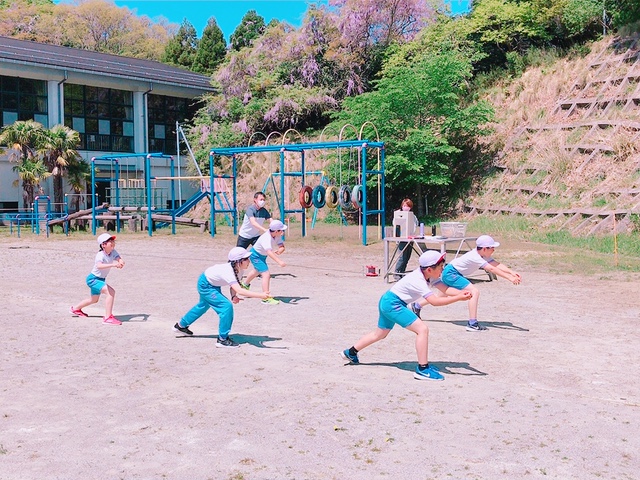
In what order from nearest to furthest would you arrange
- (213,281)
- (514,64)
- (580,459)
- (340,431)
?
1. (580,459)
2. (340,431)
3. (213,281)
4. (514,64)

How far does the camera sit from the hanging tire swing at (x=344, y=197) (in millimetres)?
22891

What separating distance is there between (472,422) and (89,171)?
33.1 m

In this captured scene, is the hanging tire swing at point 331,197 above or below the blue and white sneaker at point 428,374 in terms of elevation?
above

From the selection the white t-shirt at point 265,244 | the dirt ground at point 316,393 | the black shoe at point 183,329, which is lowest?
the dirt ground at point 316,393

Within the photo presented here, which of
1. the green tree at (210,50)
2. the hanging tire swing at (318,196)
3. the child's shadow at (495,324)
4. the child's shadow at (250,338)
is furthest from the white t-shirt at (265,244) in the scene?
the green tree at (210,50)

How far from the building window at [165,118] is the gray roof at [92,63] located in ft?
4.65

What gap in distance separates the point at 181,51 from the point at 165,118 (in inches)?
953

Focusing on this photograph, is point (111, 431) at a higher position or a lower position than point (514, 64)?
lower

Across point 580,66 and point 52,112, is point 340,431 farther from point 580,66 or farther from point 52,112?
point 52,112

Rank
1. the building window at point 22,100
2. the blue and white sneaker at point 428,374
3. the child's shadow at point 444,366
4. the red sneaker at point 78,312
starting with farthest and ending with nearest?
the building window at point 22,100 → the red sneaker at point 78,312 → the child's shadow at point 444,366 → the blue and white sneaker at point 428,374

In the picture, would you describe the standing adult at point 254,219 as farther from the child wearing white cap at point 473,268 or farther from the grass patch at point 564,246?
the grass patch at point 564,246

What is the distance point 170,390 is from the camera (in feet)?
22.3

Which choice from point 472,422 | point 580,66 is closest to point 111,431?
point 472,422

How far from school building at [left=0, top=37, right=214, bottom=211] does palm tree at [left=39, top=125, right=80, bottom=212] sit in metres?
2.09
